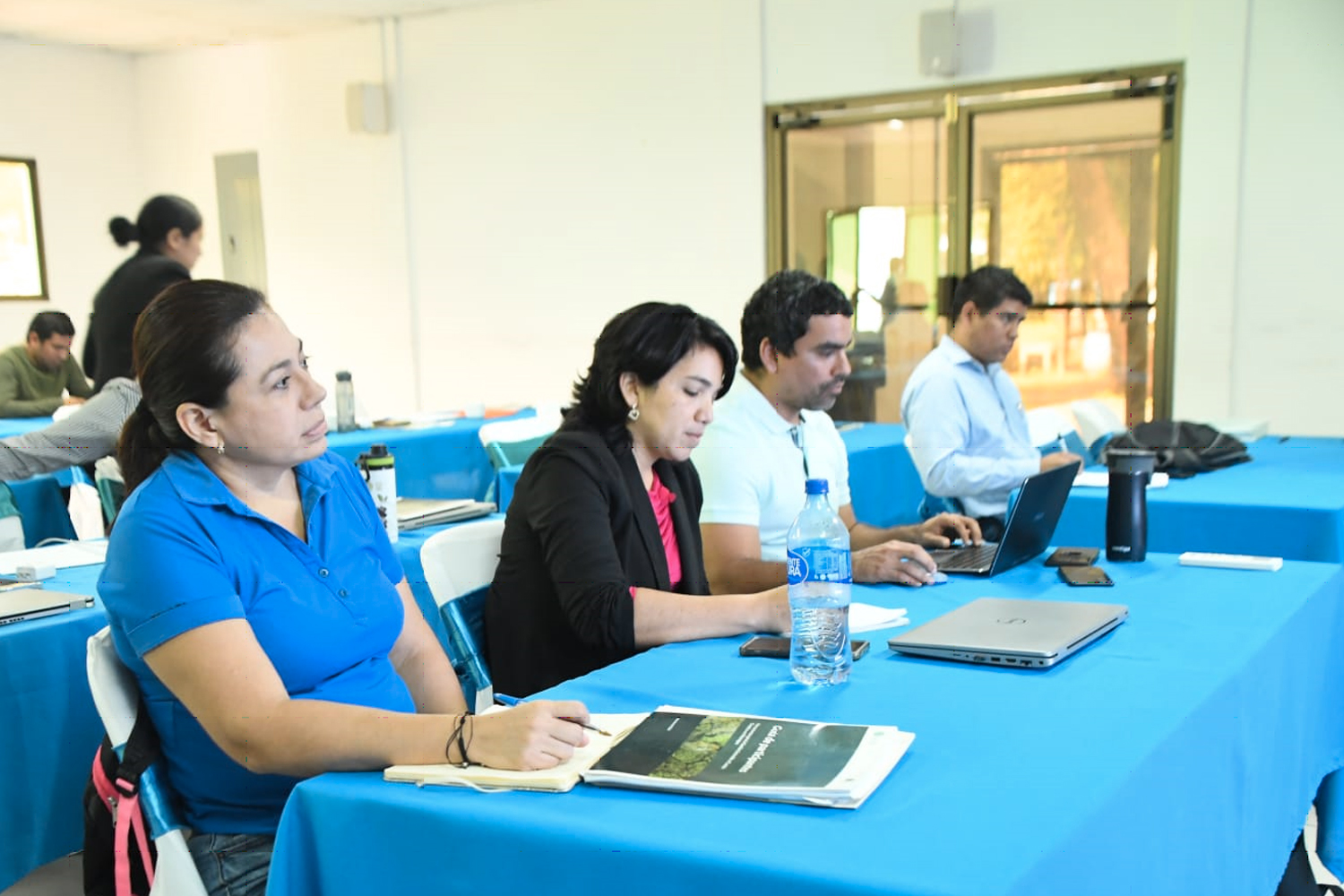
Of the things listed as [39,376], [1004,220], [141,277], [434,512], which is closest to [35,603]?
[434,512]

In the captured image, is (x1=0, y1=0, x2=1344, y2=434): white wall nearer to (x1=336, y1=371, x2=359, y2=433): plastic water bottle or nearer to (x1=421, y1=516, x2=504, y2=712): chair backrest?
(x1=336, y1=371, x2=359, y2=433): plastic water bottle

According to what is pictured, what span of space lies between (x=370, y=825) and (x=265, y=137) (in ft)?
26.9

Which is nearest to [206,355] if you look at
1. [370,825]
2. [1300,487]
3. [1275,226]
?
[370,825]

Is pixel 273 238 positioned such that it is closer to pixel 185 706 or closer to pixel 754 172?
pixel 754 172

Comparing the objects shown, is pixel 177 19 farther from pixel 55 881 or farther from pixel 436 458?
pixel 55 881

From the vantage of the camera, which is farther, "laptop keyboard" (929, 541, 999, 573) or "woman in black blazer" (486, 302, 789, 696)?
"laptop keyboard" (929, 541, 999, 573)

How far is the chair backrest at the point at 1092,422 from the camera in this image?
15.2 ft

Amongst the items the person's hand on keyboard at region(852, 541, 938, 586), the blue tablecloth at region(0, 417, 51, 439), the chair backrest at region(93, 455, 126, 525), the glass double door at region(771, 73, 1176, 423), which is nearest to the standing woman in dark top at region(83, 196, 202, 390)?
the chair backrest at region(93, 455, 126, 525)

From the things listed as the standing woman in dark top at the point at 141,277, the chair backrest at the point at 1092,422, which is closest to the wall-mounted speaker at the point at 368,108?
the standing woman in dark top at the point at 141,277

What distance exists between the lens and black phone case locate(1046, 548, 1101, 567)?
7.33 ft

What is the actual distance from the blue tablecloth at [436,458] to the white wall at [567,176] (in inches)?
88.9

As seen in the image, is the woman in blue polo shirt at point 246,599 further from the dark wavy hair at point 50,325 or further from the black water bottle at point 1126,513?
the dark wavy hair at point 50,325

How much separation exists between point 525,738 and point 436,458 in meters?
3.99

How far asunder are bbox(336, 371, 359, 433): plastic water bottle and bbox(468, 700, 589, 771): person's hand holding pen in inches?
160
